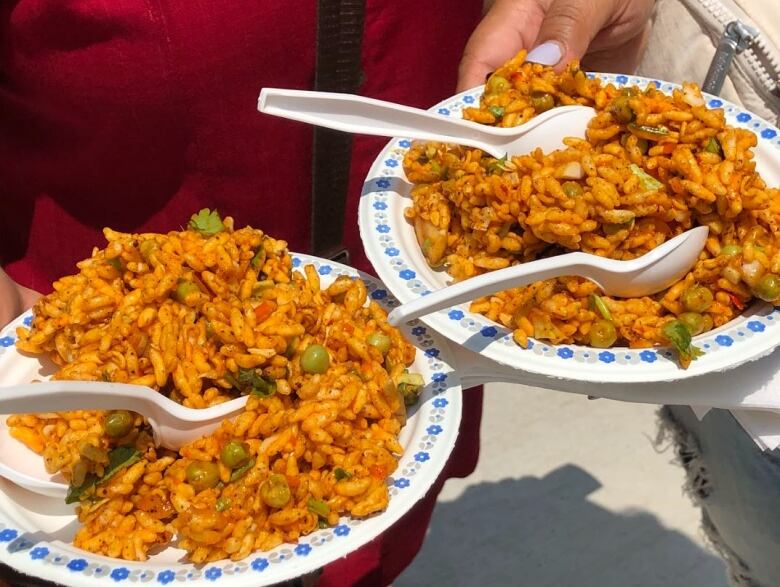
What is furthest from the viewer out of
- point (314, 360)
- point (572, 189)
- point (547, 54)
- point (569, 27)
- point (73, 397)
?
point (569, 27)

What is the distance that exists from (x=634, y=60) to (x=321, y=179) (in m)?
1.45

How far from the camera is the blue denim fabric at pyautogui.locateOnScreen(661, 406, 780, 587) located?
6.21 feet

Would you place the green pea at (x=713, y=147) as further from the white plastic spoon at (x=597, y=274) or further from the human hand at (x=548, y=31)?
the human hand at (x=548, y=31)

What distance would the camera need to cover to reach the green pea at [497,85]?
2.03m

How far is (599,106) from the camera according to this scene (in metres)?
1.92

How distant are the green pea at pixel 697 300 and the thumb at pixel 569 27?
849 millimetres

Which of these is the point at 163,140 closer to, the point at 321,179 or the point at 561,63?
the point at 321,179

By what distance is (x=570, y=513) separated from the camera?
12.3ft

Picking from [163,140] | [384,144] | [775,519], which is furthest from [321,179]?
[775,519]

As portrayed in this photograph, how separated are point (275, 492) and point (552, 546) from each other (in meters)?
2.61

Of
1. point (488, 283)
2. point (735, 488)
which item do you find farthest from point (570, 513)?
point (488, 283)

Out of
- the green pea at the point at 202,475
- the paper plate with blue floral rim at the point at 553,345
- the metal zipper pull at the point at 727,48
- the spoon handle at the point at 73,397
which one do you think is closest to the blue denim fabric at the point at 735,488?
the paper plate with blue floral rim at the point at 553,345

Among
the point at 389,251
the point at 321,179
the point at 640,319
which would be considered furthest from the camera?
the point at 321,179

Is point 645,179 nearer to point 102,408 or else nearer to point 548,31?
point 548,31
